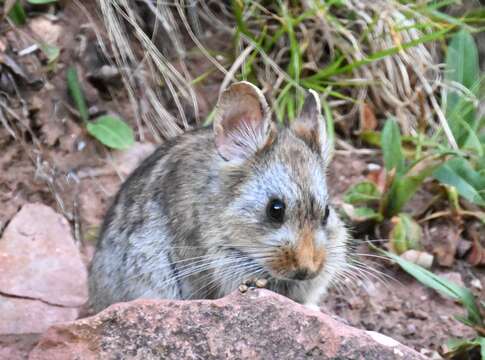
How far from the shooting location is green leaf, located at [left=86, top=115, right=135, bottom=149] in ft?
20.1

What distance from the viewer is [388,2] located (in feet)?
21.5

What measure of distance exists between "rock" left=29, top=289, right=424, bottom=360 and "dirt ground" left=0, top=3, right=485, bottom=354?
5.87 ft

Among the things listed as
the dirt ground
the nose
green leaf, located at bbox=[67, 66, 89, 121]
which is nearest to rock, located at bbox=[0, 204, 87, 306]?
the dirt ground

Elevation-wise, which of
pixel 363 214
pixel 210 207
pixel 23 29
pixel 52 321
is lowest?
pixel 52 321

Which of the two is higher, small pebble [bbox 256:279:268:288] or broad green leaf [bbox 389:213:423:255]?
small pebble [bbox 256:279:268:288]

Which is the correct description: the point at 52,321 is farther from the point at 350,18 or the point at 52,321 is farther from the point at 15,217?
the point at 350,18

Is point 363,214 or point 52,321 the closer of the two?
point 52,321

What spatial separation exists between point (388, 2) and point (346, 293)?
236 cm

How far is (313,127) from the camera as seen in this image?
4625 mm

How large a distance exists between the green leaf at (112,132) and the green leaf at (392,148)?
1.79 meters

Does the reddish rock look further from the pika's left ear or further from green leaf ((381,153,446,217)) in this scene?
green leaf ((381,153,446,217))

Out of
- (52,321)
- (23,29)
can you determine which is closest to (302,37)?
(23,29)

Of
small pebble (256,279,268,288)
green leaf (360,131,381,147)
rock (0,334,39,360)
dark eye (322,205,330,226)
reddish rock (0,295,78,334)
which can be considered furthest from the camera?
green leaf (360,131,381,147)

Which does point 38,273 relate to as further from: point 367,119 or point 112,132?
point 367,119
